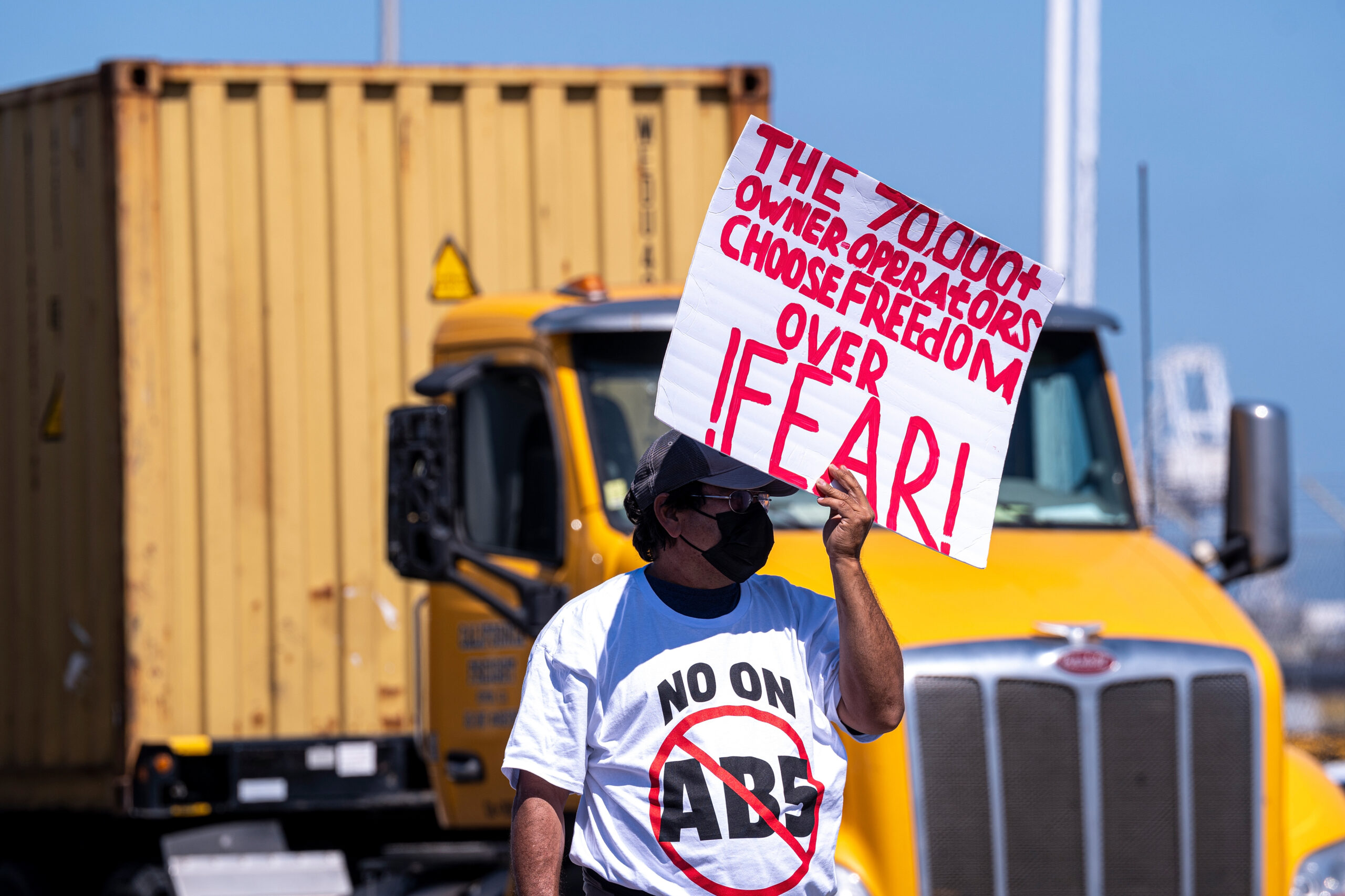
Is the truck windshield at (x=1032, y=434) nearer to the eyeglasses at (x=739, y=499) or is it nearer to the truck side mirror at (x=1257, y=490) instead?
the truck side mirror at (x=1257, y=490)

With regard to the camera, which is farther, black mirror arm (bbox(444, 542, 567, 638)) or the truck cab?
black mirror arm (bbox(444, 542, 567, 638))

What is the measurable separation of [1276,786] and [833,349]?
2351mm

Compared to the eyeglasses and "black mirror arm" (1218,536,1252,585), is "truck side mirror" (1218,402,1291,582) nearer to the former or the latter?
"black mirror arm" (1218,536,1252,585)

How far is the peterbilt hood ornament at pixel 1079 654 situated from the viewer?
4.17 m

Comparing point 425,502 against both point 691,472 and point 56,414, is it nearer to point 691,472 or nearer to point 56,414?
point 691,472

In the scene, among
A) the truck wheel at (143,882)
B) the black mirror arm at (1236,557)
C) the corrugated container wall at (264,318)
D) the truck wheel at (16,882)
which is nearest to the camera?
the black mirror arm at (1236,557)

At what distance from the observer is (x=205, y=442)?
22.3 ft

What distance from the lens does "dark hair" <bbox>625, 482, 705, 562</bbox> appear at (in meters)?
2.88

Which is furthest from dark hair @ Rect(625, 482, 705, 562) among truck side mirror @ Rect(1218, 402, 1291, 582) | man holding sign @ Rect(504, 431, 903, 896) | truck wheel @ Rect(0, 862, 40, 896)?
truck wheel @ Rect(0, 862, 40, 896)

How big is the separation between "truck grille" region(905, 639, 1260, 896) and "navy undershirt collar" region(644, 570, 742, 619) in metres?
1.39

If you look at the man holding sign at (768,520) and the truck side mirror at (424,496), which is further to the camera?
the truck side mirror at (424,496)

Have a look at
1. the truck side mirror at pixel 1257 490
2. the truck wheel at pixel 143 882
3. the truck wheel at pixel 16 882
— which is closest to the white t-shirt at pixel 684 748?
the truck side mirror at pixel 1257 490

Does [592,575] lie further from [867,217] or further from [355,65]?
[355,65]

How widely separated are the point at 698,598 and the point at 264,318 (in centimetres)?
446
